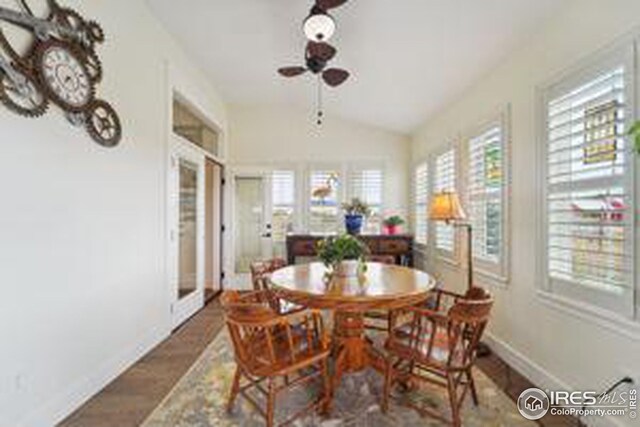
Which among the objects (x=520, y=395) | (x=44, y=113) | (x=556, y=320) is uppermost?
(x=44, y=113)

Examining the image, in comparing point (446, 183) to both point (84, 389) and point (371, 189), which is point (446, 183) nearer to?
point (371, 189)

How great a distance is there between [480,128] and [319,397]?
282 cm

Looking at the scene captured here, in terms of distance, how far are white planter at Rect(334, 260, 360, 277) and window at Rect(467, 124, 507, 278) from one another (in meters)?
1.37

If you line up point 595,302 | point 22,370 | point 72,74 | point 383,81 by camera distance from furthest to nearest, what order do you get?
point 383,81
point 72,74
point 595,302
point 22,370

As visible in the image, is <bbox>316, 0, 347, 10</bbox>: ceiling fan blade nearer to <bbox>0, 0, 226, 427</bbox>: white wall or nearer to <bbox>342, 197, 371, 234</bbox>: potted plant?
<bbox>0, 0, 226, 427</bbox>: white wall

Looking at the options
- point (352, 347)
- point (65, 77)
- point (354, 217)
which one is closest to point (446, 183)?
point (354, 217)

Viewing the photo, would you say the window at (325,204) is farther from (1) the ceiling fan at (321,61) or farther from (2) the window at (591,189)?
(2) the window at (591,189)

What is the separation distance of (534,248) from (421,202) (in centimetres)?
277

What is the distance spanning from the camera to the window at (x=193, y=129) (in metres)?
4.04

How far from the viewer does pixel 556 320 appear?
2328mm

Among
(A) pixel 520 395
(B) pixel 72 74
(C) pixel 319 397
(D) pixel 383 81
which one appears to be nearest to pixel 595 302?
(A) pixel 520 395

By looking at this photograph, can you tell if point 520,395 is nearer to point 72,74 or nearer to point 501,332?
point 501,332

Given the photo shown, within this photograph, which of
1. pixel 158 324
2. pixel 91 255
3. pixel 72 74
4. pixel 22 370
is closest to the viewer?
pixel 22 370

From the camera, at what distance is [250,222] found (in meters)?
5.72
